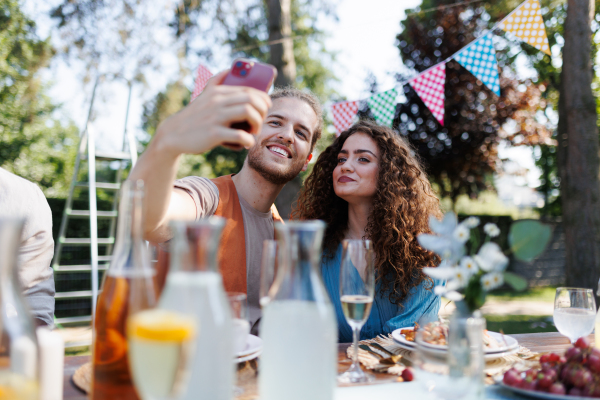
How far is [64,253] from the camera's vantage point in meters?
6.58

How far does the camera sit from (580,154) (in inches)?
184

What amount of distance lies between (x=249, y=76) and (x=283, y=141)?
Result: 4.43 ft

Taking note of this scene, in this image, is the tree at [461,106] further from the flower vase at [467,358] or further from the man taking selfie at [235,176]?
the flower vase at [467,358]

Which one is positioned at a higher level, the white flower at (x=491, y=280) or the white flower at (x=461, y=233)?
the white flower at (x=461, y=233)

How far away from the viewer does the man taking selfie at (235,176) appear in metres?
0.96

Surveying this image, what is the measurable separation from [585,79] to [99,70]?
6.29m

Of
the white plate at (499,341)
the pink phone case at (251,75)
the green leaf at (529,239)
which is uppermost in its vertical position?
the pink phone case at (251,75)

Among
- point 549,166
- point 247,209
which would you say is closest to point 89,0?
point 247,209

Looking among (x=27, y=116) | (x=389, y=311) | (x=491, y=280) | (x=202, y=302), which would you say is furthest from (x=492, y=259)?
(x=27, y=116)

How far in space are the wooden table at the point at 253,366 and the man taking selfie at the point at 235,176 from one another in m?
0.40

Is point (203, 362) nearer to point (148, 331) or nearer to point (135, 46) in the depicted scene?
point (148, 331)

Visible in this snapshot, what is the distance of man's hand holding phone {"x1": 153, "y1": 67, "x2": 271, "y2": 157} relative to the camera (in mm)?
938

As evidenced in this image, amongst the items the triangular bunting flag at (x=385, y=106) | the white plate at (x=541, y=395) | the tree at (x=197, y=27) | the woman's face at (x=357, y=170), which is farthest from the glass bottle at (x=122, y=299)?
the tree at (x=197, y=27)

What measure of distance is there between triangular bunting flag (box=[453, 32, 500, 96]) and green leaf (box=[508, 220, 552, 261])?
3073mm
